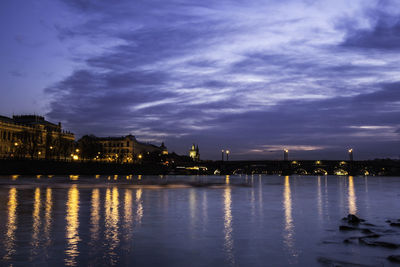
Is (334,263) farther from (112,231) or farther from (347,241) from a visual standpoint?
(112,231)

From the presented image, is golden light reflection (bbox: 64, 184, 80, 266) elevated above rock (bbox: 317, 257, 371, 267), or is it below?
above

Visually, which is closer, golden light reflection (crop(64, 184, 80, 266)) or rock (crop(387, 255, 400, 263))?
golden light reflection (crop(64, 184, 80, 266))

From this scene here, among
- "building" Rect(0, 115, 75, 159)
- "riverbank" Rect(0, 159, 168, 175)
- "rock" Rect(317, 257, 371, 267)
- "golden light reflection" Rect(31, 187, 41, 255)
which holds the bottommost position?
"rock" Rect(317, 257, 371, 267)

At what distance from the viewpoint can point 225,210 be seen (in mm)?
39312

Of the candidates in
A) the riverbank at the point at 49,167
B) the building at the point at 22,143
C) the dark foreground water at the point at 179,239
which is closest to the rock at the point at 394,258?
the dark foreground water at the point at 179,239

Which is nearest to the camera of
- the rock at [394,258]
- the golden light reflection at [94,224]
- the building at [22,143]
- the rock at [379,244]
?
the rock at [394,258]

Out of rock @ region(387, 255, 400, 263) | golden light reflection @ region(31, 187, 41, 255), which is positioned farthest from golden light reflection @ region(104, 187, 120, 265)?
rock @ region(387, 255, 400, 263)

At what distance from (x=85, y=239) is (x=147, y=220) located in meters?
9.13

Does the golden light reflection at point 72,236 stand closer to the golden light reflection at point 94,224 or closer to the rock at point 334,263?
the golden light reflection at point 94,224

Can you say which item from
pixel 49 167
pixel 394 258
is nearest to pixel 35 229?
pixel 394 258

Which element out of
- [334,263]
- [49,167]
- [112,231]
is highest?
[49,167]

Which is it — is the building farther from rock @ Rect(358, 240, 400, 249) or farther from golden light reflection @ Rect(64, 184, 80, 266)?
rock @ Rect(358, 240, 400, 249)

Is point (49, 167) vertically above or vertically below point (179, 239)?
above

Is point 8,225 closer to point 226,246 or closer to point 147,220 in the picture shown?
point 147,220
